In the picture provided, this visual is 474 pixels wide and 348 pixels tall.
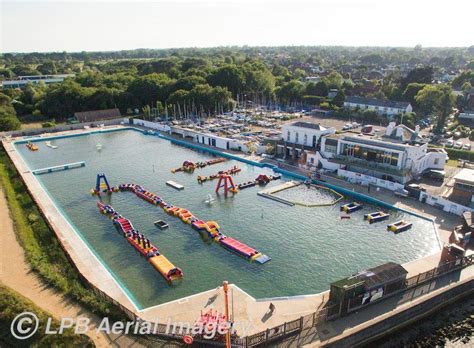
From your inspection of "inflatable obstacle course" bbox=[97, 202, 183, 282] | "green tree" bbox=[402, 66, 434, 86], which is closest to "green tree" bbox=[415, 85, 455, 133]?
"green tree" bbox=[402, 66, 434, 86]

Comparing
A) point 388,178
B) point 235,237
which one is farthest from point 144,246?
point 388,178

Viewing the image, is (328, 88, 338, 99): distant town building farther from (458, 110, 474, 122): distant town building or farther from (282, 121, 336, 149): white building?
(282, 121, 336, 149): white building

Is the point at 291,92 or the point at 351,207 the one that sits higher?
the point at 291,92

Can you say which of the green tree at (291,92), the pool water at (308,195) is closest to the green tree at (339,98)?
the green tree at (291,92)

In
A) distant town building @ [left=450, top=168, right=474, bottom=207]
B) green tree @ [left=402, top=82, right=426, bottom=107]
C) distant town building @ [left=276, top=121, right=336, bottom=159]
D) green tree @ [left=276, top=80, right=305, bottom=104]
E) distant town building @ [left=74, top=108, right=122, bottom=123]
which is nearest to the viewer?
distant town building @ [left=450, top=168, right=474, bottom=207]

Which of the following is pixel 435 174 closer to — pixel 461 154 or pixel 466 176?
pixel 466 176

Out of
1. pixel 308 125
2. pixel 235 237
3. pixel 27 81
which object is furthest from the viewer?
pixel 27 81

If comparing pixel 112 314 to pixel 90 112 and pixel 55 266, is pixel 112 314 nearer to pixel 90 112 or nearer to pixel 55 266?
pixel 55 266
